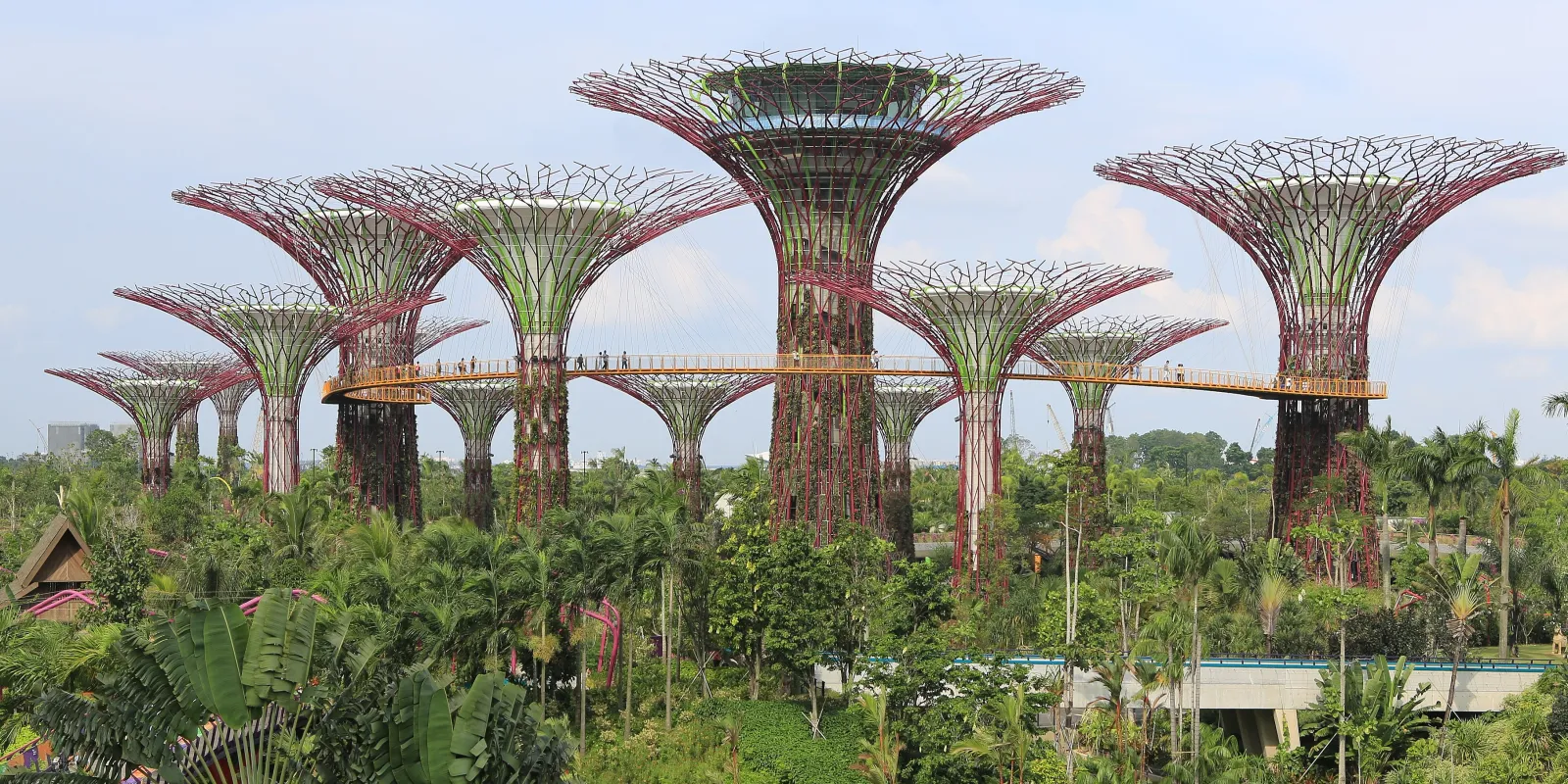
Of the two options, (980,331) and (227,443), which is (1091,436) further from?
(227,443)

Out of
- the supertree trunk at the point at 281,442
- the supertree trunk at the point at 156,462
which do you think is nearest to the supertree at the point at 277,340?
the supertree trunk at the point at 281,442

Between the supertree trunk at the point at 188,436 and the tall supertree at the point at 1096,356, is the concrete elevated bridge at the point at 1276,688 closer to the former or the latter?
the tall supertree at the point at 1096,356

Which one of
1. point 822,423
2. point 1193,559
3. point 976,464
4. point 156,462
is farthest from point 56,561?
point 156,462

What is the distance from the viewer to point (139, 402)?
Answer: 89.5 meters

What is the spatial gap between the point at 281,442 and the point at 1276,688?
3857 cm

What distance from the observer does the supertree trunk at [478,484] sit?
7675 centimetres

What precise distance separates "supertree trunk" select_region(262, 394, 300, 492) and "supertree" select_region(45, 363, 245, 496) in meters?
25.6

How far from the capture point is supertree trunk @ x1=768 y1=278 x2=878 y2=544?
53312 millimetres

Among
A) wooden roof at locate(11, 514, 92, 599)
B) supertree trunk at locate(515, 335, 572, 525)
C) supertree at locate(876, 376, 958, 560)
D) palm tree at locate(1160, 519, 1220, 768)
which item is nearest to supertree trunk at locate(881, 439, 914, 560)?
supertree at locate(876, 376, 958, 560)

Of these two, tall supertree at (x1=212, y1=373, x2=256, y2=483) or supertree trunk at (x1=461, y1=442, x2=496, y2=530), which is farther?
tall supertree at (x1=212, y1=373, x2=256, y2=483)

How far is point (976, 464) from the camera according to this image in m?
55.9

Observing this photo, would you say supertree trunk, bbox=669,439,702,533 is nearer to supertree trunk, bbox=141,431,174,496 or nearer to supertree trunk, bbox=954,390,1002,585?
supertree trunk, bbox=954,390,1002,585

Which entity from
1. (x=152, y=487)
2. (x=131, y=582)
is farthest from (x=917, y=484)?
(x=131, y=582)

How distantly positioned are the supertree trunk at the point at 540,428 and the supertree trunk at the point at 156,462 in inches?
1711
